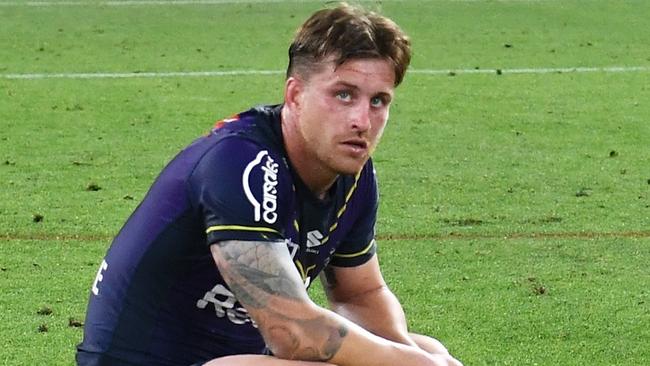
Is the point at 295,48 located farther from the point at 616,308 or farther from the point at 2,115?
the point at 2,115

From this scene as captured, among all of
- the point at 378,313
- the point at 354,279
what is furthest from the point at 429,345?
the point at 354,279

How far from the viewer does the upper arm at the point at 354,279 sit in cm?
453

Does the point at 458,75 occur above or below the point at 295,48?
below

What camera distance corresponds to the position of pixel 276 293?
376cm

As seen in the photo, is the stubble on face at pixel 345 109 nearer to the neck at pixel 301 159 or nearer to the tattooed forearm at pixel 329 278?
the neck at pixel 301 159

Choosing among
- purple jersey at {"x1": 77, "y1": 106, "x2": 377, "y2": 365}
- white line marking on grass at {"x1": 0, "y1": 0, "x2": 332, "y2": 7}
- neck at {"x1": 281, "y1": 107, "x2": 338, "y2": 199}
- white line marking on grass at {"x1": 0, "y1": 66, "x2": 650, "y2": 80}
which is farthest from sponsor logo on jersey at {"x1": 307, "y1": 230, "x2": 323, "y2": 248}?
white line marking on grass at {"x1": 0, "y1": 0, "x2": 332, "y2": 7}

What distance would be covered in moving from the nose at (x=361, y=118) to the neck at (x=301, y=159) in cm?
18

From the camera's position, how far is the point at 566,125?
434 inches

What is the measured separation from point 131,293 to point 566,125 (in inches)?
294

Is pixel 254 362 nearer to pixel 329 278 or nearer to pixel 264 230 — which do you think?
pixel 264 230

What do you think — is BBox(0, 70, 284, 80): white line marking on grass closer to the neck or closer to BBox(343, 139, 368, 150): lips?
the neck

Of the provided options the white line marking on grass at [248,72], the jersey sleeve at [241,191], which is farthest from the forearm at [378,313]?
the white line marking on grass at [248,72]

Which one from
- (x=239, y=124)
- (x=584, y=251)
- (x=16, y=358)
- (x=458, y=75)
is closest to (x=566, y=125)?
(x=458, y=75)

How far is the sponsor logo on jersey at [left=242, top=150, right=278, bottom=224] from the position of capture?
375cm
